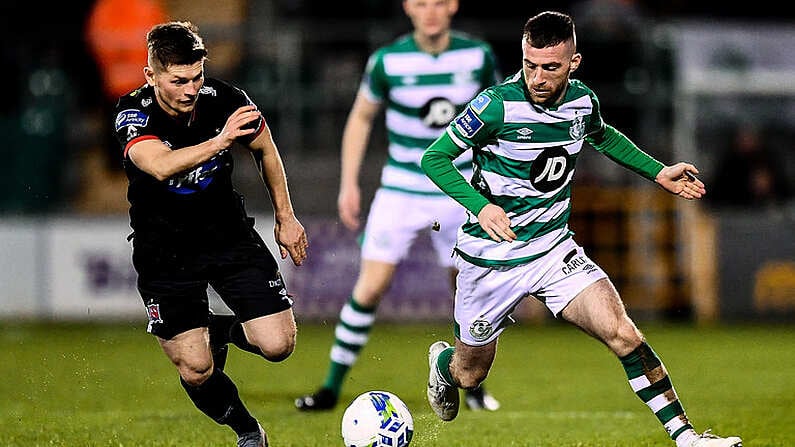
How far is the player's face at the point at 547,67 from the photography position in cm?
607

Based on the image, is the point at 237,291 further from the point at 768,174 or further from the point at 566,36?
the point at 768,174

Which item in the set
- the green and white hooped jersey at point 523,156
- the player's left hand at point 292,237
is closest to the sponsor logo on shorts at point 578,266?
the green and white hooped jersey at point 523,156

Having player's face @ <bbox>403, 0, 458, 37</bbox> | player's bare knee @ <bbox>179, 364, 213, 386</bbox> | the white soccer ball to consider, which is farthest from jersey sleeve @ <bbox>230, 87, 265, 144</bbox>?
player's face @ <bbox>403, 0, 458, 37</bbox>

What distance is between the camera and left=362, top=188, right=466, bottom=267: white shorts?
8.52 metres

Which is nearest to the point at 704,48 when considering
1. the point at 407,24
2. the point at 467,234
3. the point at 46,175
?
the point at 407,24

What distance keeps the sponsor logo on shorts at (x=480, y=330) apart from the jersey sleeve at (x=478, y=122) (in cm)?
86

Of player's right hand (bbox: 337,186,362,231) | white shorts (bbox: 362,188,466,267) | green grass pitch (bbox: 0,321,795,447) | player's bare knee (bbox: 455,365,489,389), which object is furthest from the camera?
player's right hand (bbox: 337,186,362,231)

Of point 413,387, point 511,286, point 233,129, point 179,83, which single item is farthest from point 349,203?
point 233,129

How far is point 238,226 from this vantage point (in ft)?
21.5

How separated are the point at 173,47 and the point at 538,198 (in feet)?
5.90

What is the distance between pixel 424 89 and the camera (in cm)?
855

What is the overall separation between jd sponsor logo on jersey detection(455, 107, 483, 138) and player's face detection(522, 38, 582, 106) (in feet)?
0.91

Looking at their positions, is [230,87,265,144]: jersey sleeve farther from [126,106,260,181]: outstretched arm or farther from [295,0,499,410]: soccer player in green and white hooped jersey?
[295,0,499,410]: soccer player in green and white hooped jersey

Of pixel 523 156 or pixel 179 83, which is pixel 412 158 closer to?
pixel 523 156
